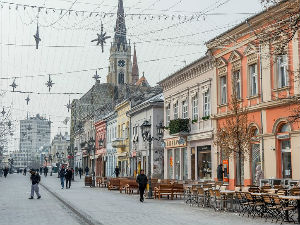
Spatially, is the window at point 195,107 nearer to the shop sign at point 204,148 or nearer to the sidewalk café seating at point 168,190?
the shop sign at point 204,148

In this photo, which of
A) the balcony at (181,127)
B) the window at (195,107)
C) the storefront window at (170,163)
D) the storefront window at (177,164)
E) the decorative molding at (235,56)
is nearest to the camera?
the decorative molding at (235,56)

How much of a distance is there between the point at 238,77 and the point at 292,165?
7.47 m

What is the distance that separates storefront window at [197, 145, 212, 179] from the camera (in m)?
30.2

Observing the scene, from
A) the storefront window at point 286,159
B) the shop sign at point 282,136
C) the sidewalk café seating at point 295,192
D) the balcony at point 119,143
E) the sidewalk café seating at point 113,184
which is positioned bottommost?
the sidewalk café seating at point 113,184

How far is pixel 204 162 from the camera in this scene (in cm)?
3095

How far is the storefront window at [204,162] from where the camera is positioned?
1191 inches

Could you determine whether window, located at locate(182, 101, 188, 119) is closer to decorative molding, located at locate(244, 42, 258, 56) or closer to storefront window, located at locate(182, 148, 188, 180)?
storefront window, located at locate(182, 148, 188, 180)

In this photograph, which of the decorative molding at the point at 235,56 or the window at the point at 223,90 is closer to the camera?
the decorative molding at the point at 235,56

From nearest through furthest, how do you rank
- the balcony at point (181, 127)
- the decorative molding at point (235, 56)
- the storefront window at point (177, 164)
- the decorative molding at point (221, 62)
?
the decorative molding at point (235, 56)
the decorative molding at point (221, 62)
the balcony at point (181, 127)
the storefront window at point (177, 164)

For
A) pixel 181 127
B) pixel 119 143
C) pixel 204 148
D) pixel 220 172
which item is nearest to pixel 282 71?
pixel 220 172

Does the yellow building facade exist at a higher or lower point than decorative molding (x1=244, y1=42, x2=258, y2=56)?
lower

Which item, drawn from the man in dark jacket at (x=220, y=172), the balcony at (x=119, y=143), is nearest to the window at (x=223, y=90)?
the man in dark jacket at (x=220, y=172)

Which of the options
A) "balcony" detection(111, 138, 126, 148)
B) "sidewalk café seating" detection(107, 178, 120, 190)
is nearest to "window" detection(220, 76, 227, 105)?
"sidewalk café seating" detection(107, 178, 120, 190)

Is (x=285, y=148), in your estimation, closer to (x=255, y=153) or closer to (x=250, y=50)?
(x=255, y=153)
